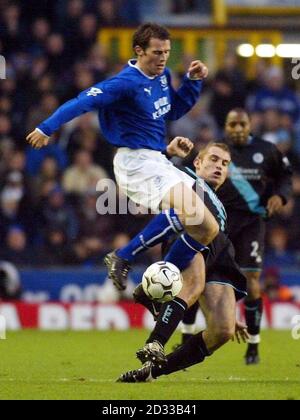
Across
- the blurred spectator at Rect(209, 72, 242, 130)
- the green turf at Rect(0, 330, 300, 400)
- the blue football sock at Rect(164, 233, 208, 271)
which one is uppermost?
the blurred spectator at Rect(209, 72, 242, 130)

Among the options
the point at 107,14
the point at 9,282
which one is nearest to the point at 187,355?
the point at 9,282

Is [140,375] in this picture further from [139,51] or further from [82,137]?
[82,137]

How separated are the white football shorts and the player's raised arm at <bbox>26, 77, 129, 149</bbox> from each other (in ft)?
1.64

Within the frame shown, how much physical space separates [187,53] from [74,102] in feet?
31.4

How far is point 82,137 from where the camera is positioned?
55.4 ft

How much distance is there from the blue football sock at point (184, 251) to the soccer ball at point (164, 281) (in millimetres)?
146

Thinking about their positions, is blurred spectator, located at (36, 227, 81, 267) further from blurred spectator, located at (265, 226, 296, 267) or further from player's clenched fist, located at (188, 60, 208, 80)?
player's clenched fist, located at (188, 60, 208, 80)

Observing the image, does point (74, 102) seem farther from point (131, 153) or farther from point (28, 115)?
point (28, 115)

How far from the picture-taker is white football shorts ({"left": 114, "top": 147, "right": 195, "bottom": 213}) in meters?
9.09

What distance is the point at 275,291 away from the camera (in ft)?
52.3

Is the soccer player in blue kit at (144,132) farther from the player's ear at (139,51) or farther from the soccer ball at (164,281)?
the soccer ball at (164,281)

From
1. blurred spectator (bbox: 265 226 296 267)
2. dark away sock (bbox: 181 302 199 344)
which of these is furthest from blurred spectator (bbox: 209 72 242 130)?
dark away sock (bbox: 181 302 199 344)
